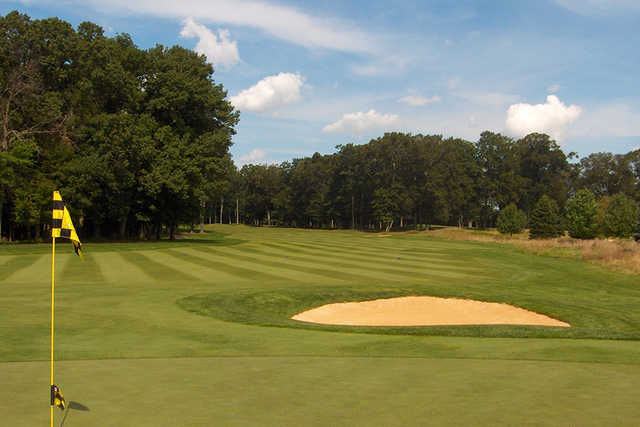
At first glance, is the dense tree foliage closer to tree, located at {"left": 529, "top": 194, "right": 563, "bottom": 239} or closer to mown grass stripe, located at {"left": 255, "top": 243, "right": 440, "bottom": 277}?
mown grass stripe, located at {"left": 255, "top": 243, "right": 440, "bottom": 277}

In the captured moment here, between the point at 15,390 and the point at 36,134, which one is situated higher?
the point at 36,134

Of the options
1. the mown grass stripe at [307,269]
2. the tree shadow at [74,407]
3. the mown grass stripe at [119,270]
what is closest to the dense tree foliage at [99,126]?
the mown grass stripe at [119,270]

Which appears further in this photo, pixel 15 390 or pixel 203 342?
pixel 203 342

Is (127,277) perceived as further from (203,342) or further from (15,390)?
(15,390)

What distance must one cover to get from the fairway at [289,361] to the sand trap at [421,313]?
1.83 feet

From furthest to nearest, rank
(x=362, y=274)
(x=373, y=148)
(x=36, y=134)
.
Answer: (x=373, y=148), (x=36, y=134), (x=362, y=274)

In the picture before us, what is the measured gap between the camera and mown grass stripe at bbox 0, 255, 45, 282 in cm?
2087

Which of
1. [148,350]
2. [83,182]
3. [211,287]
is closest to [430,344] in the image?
[148,350]

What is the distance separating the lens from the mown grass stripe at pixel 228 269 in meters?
23.0

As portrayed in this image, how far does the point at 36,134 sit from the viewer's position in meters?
44.4

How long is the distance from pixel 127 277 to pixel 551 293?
1842 cm

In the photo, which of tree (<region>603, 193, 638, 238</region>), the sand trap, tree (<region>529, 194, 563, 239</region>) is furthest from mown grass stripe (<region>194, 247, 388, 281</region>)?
tree (<region>603, 193, 638, 238</region>)

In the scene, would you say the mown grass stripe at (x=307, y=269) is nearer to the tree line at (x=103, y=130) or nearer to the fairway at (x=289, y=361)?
the fairway at (x=289, y=361)

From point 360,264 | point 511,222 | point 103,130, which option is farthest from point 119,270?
point 511,222
